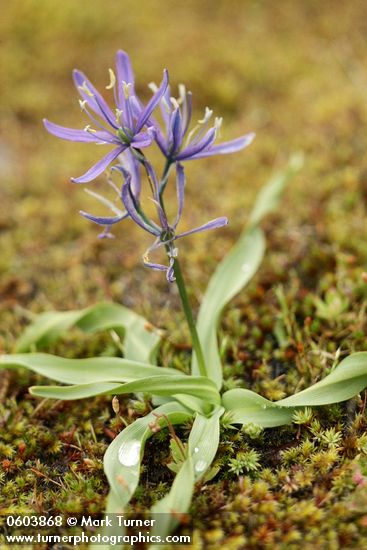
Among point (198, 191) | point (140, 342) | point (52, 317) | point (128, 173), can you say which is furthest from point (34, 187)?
point (128, 173)

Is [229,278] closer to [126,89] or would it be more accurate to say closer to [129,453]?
[129,453]

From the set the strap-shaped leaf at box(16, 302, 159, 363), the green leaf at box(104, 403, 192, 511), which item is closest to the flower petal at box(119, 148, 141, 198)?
the strap-shaped leaf at box(16, 302, 159, 363)

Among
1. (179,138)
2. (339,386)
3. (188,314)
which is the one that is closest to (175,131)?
(179,138)

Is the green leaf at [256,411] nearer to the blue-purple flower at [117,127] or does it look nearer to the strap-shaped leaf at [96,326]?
the strap-shaped leaf at [96,326]

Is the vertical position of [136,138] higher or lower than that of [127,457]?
higher

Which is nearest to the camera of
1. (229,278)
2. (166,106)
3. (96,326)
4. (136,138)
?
(136,138)

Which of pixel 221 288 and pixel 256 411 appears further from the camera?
pixel 221 288

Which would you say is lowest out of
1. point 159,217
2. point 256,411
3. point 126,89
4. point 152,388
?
point 256,411

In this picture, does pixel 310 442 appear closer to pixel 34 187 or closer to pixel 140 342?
pixel 140 342

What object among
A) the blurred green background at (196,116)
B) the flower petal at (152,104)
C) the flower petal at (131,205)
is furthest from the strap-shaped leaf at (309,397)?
the flower petal at (152,104)
